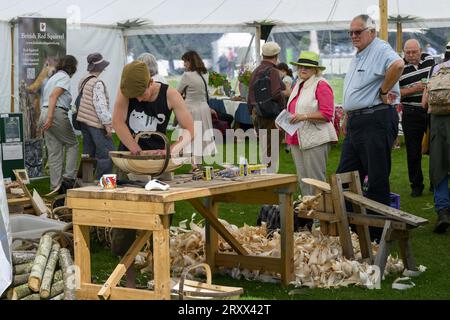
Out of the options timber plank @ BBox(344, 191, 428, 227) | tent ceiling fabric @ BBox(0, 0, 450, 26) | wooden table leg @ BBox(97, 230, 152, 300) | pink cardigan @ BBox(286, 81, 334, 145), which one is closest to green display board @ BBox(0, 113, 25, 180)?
pink cardigan @ BBox(286, 81, 334, 145)

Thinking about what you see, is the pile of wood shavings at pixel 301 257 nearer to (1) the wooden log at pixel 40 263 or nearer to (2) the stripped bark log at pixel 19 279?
(1) the wooden log at pixel 40 263

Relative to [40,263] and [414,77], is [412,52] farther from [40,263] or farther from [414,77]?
[40,263]

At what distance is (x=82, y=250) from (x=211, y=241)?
4.58 ft

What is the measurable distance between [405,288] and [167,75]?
14.6m

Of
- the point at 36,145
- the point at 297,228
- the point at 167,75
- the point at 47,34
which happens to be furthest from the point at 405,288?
the point at 167,75

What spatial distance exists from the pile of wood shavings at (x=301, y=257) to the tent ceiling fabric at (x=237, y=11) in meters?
10.7

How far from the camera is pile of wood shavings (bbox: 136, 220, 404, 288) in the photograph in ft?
18.1

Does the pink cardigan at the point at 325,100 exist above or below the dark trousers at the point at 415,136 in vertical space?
above

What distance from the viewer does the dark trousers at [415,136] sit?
936 cm

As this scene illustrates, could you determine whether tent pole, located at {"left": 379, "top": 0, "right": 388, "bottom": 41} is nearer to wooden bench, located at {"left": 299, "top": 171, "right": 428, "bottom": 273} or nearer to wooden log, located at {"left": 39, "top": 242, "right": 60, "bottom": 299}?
wooden bench, located at {"left": 299, "top": 171, "right": 428, "bottom": 273}

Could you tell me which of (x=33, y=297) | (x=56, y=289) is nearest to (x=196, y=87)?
(x=56, y=289)

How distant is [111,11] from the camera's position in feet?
56.5

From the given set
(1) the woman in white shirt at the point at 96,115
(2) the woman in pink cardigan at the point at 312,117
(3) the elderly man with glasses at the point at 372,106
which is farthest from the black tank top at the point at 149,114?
(1) the woman in white shirt at the point at 96,115
